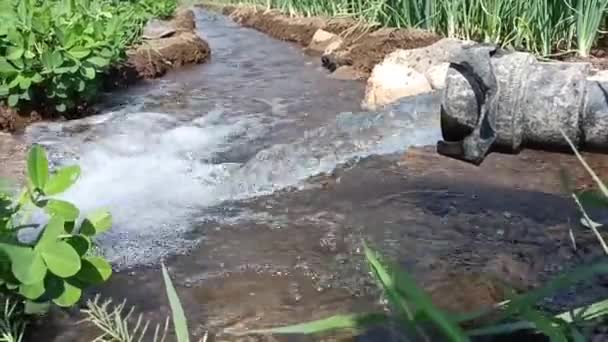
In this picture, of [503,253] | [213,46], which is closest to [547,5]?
[503,253]

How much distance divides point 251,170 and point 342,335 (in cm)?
192

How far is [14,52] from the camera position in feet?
16.2

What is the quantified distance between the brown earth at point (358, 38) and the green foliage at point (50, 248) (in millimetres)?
5533

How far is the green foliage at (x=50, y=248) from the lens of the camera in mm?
1557

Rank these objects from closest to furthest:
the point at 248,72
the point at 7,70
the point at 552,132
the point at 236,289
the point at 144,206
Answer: the point at 552,132
the point at 236,289
the point at 144,206
the point at 7,70
the point at 248,72

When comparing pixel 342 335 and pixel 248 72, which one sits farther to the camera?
pixel 248 72

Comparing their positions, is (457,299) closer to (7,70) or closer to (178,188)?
(178,188)

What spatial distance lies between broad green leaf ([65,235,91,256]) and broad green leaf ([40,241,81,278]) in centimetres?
12

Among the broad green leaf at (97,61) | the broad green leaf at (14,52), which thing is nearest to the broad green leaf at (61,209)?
the broad green leaf at (14,52)

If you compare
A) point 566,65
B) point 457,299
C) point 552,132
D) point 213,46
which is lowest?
point 213,46

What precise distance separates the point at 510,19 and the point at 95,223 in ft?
16.1

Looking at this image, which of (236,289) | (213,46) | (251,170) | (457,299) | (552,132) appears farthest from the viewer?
(213,46)

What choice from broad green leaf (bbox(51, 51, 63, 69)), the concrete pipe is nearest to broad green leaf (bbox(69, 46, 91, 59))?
broad green leaf (bbox(51, 51, 63, 69))

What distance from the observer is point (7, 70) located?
16.4 ft
